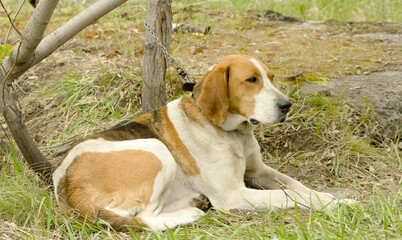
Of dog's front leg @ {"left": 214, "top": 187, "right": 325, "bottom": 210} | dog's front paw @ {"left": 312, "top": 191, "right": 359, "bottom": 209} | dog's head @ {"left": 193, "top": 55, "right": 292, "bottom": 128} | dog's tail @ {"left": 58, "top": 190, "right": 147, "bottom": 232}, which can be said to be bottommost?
dog's front paw @ {"left": 312, "top": 191, "right": 359, "bottom": 209}

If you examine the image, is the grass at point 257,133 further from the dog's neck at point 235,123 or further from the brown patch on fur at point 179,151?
the dog's neck at point 235,123

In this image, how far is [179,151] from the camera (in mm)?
4230

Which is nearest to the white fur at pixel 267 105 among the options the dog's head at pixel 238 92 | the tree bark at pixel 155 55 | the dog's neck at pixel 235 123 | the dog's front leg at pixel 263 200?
the dog's head at pixel 238 92

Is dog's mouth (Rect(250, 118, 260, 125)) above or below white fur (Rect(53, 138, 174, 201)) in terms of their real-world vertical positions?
below

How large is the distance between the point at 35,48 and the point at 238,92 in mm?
1692

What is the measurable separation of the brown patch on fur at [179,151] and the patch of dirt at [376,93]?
2.22m

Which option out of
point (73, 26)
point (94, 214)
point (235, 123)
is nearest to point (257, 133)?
point (235, 123)

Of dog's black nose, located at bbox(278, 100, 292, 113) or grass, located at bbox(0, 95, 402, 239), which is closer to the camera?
grass, located at bbox(0, 95, 402, 239)

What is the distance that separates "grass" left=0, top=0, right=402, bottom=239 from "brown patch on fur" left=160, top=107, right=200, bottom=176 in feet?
1.40

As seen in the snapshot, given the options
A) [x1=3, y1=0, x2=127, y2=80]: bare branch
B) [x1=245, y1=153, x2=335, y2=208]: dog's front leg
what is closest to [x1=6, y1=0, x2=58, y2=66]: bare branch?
[x1=3, y1=0, x2=127, y2=80]: bare branch

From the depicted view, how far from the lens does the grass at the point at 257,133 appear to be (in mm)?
3426

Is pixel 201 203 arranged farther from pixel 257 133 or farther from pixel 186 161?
pixel 257 133

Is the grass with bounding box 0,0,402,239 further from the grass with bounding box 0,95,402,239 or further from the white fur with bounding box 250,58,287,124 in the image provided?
the white fur with bounding box 250,58,287,124

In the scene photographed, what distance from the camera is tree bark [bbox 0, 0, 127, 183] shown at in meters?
3.36
